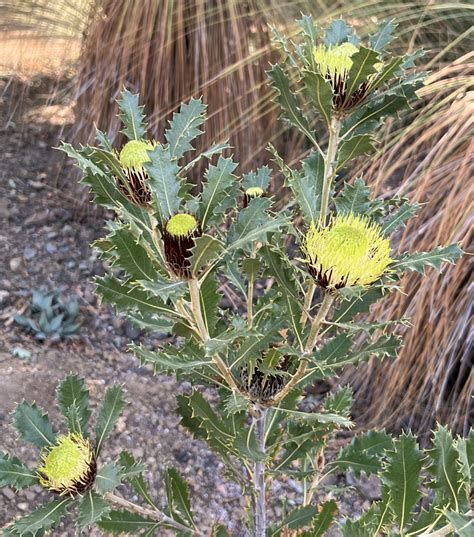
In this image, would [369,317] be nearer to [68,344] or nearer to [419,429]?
[419,429]

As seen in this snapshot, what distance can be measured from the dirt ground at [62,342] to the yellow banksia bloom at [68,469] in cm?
68

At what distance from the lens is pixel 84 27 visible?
7.60 ft

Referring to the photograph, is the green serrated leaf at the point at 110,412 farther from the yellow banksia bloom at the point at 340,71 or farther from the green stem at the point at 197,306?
the yellow banksia bloom at the point at 340,71

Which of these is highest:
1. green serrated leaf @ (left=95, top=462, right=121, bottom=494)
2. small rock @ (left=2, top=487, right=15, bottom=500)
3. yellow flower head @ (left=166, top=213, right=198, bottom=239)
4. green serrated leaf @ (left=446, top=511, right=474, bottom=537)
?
yellow flower head @ (left=166, top=213, right=198, bottom=239)

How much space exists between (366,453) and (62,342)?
1.13 metres

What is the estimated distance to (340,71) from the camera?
0.59 m

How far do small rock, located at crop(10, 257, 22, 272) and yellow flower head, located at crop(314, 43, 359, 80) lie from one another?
5.23 ft

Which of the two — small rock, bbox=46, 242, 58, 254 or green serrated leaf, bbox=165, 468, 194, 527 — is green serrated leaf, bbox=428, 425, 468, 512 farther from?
small rock, bbox=46, 242, 58, 254

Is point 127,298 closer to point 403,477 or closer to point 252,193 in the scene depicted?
point 252,193

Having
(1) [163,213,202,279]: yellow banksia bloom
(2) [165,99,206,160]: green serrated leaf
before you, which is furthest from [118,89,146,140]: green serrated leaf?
(1) [163,213,202,279]: yellow banksia bloom

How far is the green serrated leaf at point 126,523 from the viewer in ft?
2.77

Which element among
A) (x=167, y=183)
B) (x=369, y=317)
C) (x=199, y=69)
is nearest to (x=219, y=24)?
(x=199, y=69)

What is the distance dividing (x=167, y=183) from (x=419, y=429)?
4.01ft

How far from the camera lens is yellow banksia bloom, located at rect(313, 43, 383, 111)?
588mm
